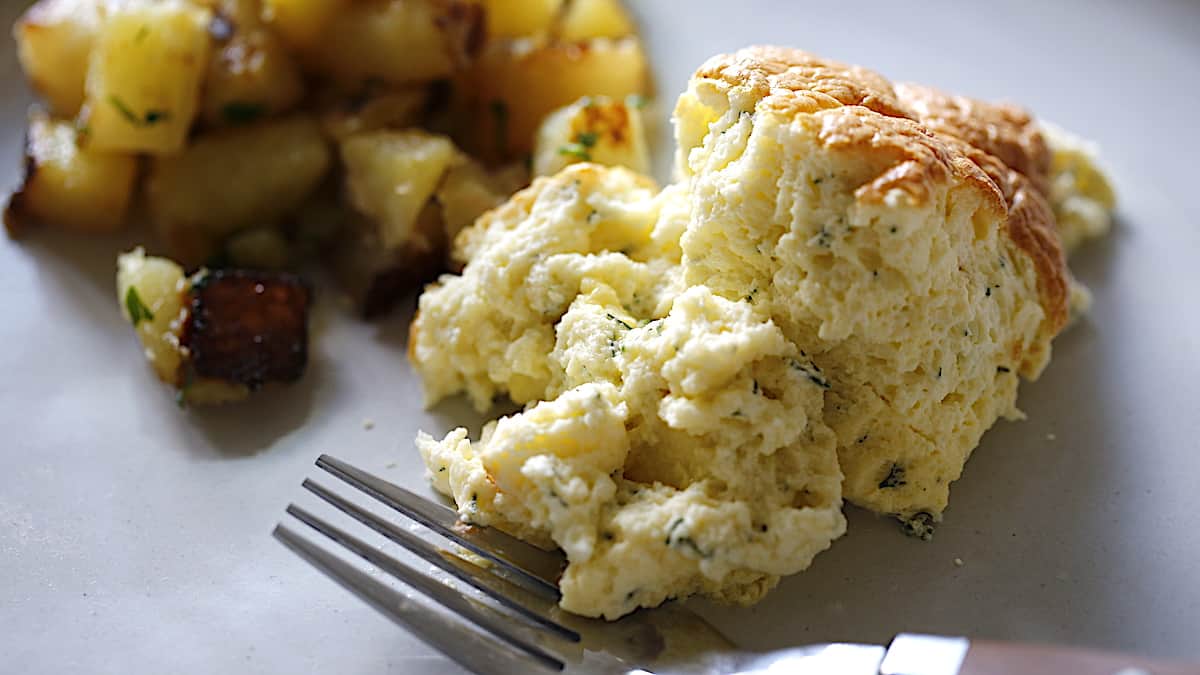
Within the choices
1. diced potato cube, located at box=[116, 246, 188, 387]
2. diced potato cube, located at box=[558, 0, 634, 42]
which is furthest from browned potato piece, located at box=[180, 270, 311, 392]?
diced potato cube, located at box=[558, 0, 634, 42]

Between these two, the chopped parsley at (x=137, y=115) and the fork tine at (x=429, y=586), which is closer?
the fork tine at (x=429, y=586)

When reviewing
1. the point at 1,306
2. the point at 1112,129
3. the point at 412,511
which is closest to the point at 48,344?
the point at 1,306

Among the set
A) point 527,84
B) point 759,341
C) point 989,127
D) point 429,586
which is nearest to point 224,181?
point 527,84

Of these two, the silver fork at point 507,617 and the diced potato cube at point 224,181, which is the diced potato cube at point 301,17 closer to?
the diced potato cube at point 224,181

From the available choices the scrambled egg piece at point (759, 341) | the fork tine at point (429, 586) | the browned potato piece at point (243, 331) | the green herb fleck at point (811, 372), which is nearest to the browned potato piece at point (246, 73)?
the browned potato piece at point (243, 331)

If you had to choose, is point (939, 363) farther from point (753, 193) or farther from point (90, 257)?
point (90, 257)

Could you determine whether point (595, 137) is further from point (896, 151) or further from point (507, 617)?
point (507, 617)

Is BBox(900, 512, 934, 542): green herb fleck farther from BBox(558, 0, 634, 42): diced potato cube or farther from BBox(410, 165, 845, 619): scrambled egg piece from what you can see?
BBox(558, 0, 634, 42): diced potato cube
